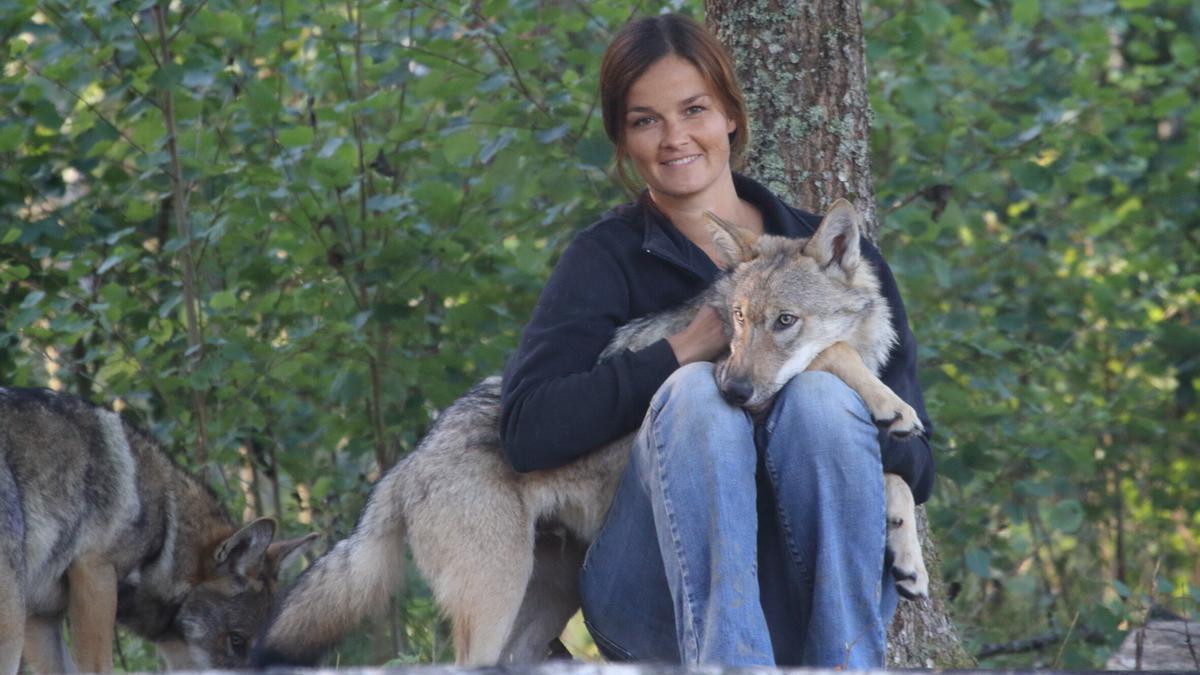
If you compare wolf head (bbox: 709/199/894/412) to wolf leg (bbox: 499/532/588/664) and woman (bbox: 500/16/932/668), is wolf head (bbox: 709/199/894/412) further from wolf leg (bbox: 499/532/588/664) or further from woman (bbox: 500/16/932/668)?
wolf leg (bbox: 499/532/588/664)

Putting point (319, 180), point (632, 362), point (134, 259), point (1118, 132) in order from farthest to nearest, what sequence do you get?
point (1118, 132)
point (134, 259)
point (319, 180)
point (632, 362)

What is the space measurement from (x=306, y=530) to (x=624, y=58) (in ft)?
11.5

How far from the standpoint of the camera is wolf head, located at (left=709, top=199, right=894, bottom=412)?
3.21m

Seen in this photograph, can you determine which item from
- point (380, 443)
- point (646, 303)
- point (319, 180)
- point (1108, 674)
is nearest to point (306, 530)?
point (380, 443)

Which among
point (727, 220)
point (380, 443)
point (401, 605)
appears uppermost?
point (727, 220)

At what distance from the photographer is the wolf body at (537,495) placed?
3191mm

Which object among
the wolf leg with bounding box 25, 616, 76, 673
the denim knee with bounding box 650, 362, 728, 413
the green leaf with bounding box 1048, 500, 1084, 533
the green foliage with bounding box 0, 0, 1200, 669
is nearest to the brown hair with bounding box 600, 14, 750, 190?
the denim knee with bounding box 650, 362, 728, 413

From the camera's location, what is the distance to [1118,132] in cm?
589

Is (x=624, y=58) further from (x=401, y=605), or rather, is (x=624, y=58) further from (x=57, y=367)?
(x=57, y=367)

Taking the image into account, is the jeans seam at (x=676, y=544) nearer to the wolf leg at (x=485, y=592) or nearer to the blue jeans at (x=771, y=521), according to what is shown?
the blue jeans at (x=771, y=521)

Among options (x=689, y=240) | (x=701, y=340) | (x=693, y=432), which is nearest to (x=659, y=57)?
(x=689, y=240)

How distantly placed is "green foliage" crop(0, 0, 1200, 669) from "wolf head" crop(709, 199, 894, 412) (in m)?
1.41

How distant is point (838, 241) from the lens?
3352 mm

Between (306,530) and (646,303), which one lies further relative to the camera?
(306,530)
